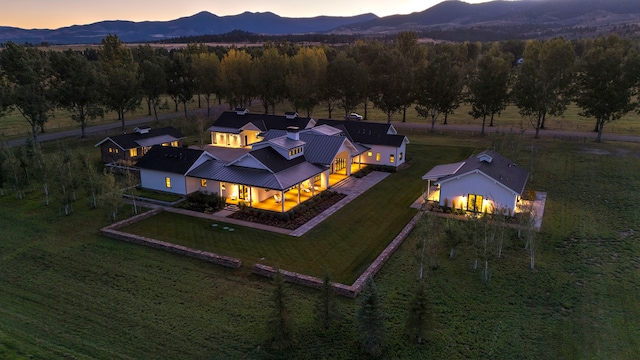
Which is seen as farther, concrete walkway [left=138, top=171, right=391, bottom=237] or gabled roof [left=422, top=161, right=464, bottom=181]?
gabled roof [left=422, top=161, right=464, bottom=181]

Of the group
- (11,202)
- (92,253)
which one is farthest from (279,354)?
(11,202)

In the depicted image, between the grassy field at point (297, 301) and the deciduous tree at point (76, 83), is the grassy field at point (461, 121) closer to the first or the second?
Result: the deciduous tree at point (76, 83)

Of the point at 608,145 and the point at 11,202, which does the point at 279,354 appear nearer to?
the point at 11,202

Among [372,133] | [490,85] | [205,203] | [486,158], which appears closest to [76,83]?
[205,203]

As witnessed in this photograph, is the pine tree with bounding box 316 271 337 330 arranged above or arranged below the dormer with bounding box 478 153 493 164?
below

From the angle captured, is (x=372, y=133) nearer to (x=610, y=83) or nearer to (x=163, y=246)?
(x=163, y=246)

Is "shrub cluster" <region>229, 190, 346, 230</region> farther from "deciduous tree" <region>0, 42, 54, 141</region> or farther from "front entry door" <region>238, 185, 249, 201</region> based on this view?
"deciduous tree" <region>0, 42, 54, 141</region>

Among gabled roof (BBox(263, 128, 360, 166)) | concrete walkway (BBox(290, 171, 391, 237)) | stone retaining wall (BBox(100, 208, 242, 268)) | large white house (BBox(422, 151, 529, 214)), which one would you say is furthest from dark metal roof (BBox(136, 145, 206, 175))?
large white house (BBox(422, 151, 529, 214))
